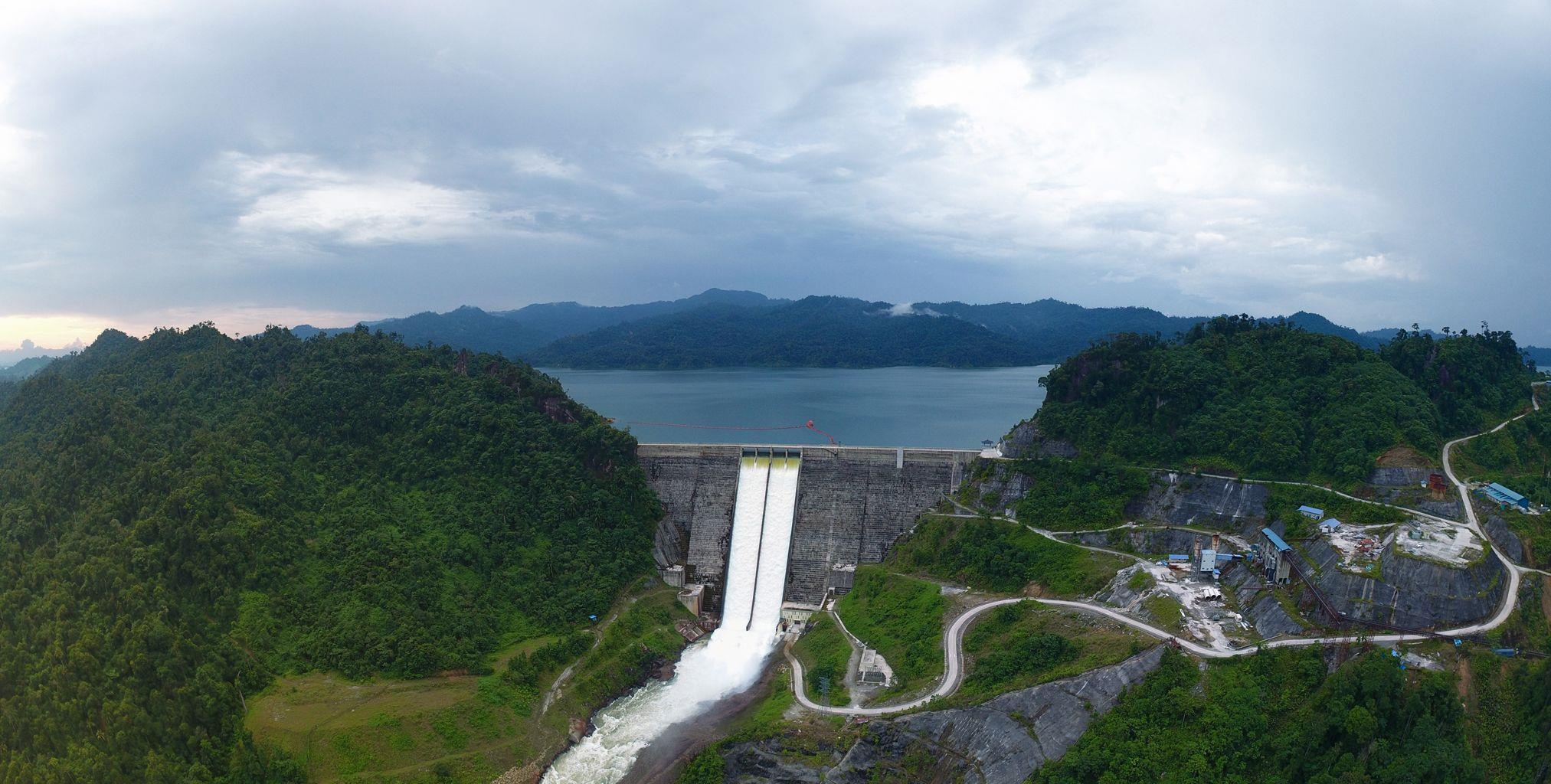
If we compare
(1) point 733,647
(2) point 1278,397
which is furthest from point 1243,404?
(1) point 733,647

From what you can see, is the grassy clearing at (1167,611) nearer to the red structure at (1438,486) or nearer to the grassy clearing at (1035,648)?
the grassy clearing at (1035,648)

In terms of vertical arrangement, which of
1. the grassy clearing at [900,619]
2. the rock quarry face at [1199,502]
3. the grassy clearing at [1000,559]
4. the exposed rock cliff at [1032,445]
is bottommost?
the grassy clearing at [900,619]

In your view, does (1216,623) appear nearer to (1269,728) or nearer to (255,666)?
(1269,728)

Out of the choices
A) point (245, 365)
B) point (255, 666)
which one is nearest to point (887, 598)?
point (255, 666)

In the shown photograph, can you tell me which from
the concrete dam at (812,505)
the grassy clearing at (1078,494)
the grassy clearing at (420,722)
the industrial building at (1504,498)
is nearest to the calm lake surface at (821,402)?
the concrete dam at (812,505)


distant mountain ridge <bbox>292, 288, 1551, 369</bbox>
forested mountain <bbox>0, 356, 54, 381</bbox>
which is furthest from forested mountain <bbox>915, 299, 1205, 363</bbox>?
forested mountain <bbox>0, 356, 54, 381</bbox>

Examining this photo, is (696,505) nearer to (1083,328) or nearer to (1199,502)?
(1199,502)
